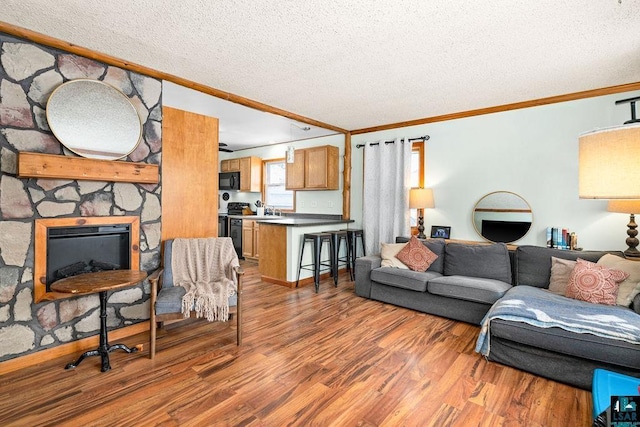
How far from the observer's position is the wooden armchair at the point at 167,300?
8.19ft

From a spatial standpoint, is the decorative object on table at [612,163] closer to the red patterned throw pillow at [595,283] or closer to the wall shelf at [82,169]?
the red patterned throw pillow at [595,283]

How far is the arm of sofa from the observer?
159 inches

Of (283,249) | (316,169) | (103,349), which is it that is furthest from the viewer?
(316,169)

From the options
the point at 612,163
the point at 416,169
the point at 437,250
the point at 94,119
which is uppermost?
the point at 94,119

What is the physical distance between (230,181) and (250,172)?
62cm

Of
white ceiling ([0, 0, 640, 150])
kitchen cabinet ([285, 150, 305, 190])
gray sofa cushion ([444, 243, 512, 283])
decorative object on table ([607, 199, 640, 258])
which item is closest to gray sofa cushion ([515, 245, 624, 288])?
gray sofa cushion ([444, 243, 512, 283])

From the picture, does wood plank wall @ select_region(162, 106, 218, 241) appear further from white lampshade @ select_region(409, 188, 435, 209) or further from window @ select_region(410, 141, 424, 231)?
window @ select_region(410, 141, 424, 231)

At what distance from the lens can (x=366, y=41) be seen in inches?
96.6

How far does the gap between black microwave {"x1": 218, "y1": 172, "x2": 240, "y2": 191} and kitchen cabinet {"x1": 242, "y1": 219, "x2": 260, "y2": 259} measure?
991 millimetres

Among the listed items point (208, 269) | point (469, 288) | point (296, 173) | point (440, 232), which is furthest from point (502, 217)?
point (208, 269)

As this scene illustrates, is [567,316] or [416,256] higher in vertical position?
[416,256]

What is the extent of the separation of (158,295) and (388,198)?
3.45m

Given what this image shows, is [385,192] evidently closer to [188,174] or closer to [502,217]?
[502,217]

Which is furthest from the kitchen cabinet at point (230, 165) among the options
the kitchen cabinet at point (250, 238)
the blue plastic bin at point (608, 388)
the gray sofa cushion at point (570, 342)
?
the blue plastic bin at point (608, 388)
